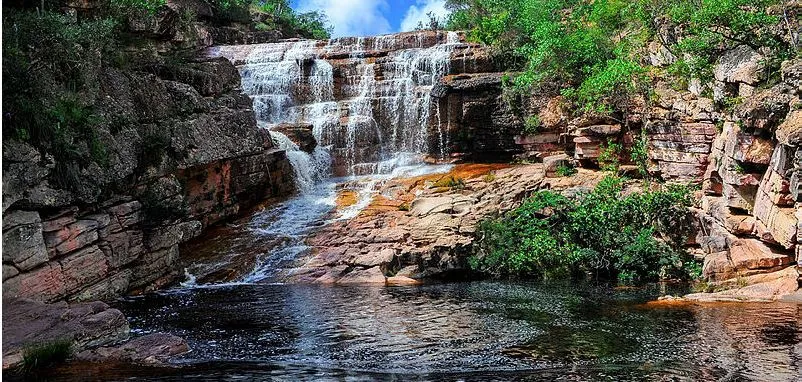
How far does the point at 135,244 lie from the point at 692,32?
14.1 m

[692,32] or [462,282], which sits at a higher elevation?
[692,32]

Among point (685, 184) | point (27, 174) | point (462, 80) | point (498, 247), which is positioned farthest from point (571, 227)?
point (27, 174)

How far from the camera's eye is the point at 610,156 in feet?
63.4

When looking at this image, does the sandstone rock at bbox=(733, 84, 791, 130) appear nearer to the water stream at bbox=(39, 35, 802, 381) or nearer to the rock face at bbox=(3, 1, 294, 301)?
the water stream at bbox=(39, 35, 802, 381)

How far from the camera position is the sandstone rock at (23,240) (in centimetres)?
1099

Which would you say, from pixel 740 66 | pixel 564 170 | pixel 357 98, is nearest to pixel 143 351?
pixel 740 66

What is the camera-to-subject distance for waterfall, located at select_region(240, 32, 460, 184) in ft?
77.7

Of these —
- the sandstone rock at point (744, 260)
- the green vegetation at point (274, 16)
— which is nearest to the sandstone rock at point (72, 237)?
the sandstone rock at point (744, 260)

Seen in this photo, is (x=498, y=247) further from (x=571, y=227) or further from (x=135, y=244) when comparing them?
(x=135, y=244)

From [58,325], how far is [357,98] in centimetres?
1702

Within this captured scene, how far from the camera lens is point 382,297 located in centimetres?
1308

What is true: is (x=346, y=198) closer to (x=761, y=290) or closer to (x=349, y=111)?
(x=349, y=111)

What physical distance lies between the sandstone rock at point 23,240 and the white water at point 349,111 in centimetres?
804

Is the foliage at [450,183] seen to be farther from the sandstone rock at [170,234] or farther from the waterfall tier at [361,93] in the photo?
the sandstone rock at [170,234]
